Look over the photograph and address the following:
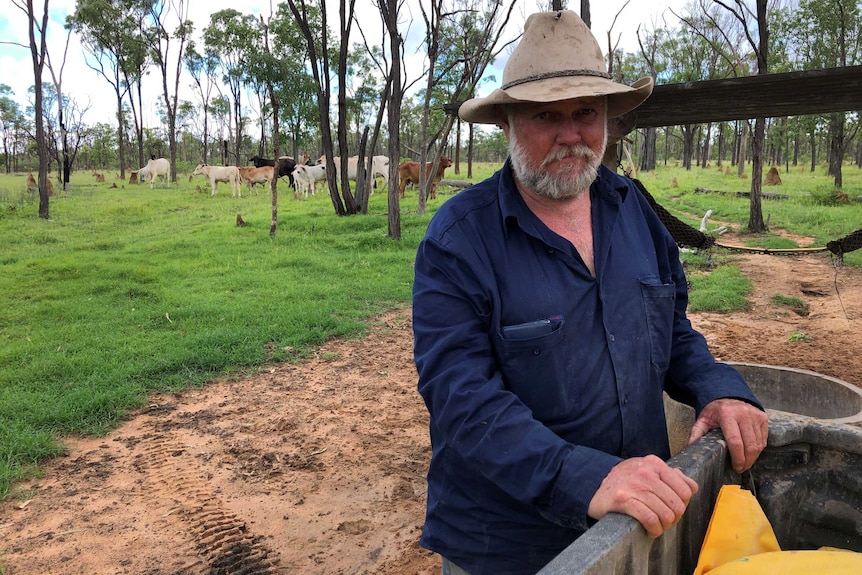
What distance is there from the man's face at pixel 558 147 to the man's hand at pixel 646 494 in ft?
2.62

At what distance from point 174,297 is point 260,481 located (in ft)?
15.9

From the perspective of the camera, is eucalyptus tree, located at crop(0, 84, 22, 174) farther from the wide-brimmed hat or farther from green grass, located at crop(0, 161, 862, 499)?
the wide-brimmed hat

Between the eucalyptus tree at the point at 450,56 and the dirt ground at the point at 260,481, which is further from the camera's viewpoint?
the eucalyptus tree at the point at 450,56

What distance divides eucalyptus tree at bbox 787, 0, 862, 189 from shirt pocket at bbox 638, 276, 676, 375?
74.5 ft

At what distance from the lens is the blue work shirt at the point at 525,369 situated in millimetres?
1467

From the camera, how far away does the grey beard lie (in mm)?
1809

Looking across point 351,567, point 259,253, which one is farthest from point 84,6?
point 351,567

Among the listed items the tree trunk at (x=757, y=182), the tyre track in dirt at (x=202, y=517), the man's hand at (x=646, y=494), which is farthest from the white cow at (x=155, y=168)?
the man's hand at (x=646, y=494)

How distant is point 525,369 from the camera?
1.64 m

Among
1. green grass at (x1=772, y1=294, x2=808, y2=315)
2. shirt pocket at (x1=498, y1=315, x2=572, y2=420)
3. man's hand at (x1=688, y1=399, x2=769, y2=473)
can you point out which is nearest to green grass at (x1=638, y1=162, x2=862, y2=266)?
green grass at (x1=772, y1=294, x2=808, y2=315)

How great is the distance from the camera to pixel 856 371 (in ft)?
17.5

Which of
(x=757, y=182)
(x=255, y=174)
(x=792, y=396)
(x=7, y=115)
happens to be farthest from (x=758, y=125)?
(x=7, y=115)

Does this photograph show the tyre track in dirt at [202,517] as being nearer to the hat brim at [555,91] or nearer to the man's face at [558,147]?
the man's face at [558,147]

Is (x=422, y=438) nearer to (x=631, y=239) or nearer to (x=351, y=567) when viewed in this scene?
(x=351, y=567)
